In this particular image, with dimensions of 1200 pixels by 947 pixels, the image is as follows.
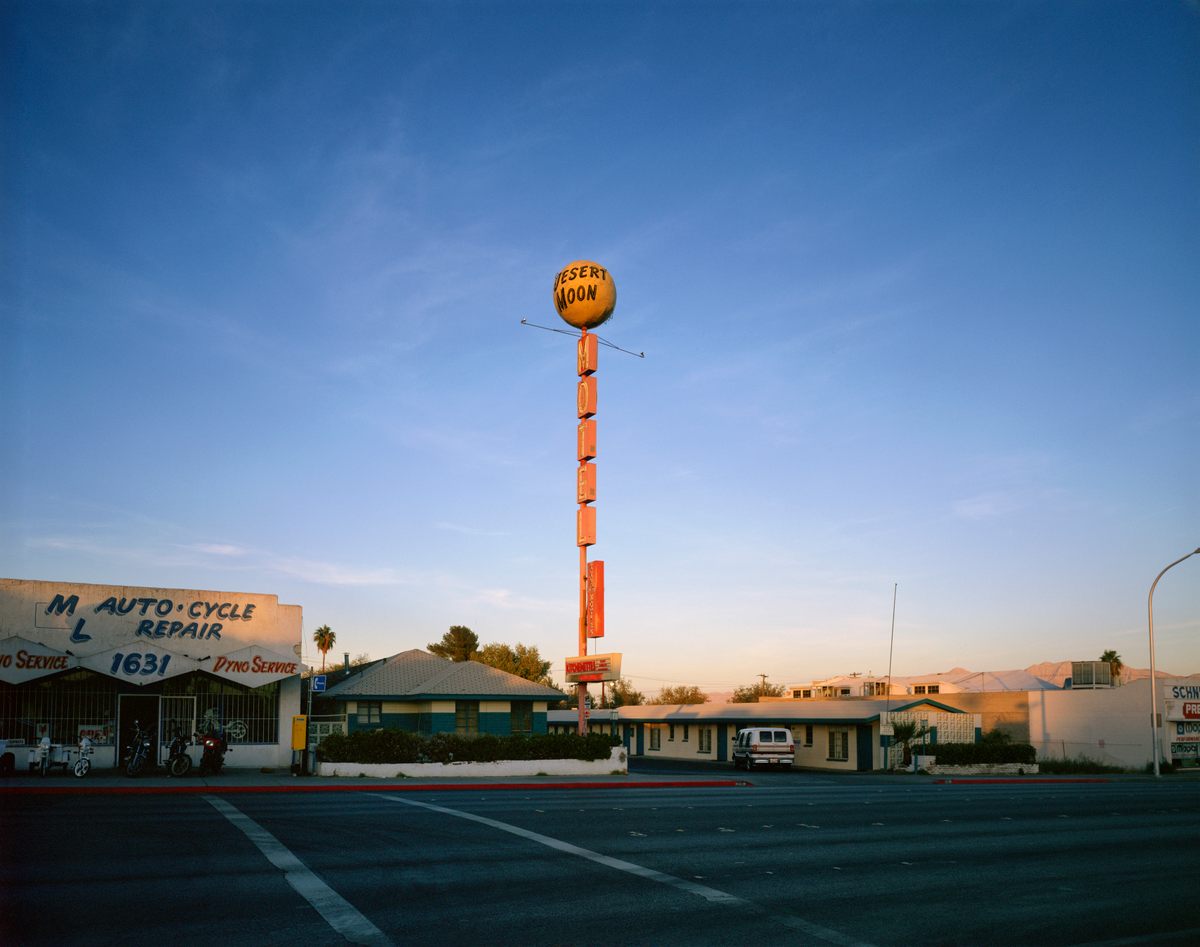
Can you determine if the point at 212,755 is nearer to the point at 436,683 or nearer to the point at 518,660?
the point at 436,683

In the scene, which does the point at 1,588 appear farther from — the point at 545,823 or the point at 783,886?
the point at 783,886

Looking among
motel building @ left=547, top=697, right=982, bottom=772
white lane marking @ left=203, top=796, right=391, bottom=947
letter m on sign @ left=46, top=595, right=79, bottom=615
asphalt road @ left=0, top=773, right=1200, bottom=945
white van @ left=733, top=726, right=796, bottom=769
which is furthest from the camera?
motel building @ left=547, top=697, right=982, bottom=772

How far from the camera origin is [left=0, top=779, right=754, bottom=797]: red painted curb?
22734mm

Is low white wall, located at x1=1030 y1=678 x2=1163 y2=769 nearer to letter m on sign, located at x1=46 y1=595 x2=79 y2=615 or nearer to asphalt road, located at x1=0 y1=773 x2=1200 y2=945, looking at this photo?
asphalt road, located at x1=0 y1=773 x2=1200 y2=945

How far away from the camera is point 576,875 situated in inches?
456

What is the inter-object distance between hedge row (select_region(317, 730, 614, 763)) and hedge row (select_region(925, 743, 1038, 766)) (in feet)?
58.3

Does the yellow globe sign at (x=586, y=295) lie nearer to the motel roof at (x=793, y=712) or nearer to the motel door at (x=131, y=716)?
the motel door at (x=131, y=716)

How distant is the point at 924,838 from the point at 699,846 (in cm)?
411

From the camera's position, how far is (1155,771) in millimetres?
44250

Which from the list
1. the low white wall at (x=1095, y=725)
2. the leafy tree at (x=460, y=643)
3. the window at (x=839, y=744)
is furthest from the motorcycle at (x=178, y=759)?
the leafy tree at (x=460, y=643)

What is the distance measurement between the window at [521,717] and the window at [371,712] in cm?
535

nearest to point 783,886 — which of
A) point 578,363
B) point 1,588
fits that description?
point 1,588

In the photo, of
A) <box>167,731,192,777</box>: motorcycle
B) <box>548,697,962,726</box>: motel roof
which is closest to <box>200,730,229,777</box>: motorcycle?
<box>167,731,192,777</box>: motorcycle

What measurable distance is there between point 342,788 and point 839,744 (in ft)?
100.0
